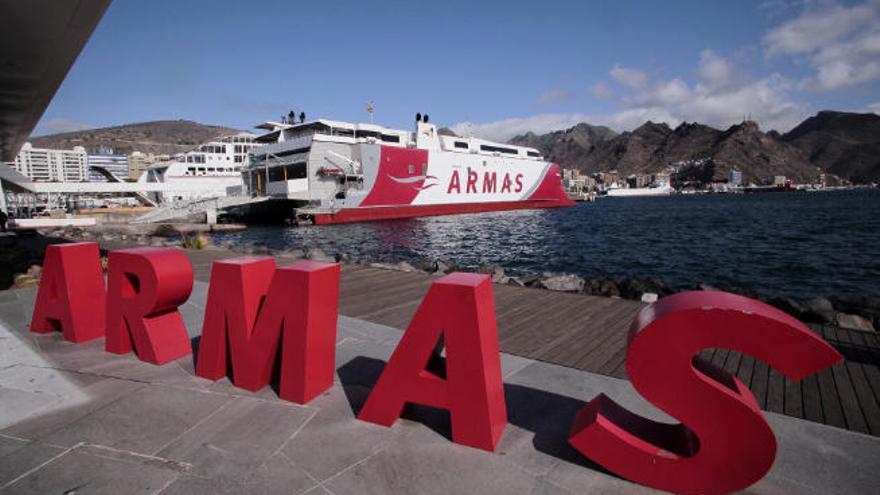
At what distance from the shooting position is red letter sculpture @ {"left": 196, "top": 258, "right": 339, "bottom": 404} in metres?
3.44

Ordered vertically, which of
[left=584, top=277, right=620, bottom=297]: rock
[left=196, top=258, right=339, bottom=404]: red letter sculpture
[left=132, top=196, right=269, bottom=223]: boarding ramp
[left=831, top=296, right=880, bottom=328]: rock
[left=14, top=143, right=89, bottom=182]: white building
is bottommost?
[left=831, top=296, right=880, bottom=328]: rock

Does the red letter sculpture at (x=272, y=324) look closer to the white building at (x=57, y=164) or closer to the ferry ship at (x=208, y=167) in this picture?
the ferry ship at (x=208, y=167)

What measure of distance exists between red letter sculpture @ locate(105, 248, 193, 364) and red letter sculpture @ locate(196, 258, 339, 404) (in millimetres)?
644

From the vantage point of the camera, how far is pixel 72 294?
5.02 metres

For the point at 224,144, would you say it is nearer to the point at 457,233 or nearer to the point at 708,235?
the point at 457,233

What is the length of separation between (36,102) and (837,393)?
14.9 meters

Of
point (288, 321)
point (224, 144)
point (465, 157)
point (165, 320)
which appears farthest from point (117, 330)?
point (224, 144)

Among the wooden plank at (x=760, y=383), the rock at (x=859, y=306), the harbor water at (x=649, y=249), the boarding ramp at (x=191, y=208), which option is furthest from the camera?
the boarding ramp at (x=191, y=208)

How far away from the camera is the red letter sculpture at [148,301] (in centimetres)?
414

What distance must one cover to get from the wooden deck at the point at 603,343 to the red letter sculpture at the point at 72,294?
118 inches

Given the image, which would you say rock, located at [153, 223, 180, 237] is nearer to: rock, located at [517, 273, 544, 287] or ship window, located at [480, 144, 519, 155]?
rock, located at [517, 273, 544, 287]

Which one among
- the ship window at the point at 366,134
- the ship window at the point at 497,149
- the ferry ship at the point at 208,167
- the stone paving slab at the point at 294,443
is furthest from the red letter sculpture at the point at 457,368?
the ferry ship at the point at 208,167

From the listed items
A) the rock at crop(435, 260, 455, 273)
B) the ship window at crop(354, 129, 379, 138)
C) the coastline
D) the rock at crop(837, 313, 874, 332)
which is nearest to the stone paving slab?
the rock at crop(837, 313, 874, 332)

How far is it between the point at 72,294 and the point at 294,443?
4015 millimetres
